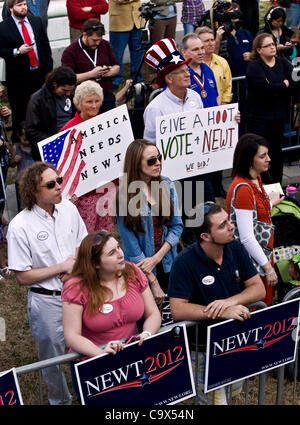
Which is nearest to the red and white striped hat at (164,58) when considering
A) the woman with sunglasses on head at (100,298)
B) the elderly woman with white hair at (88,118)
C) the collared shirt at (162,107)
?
the collared shirt at (162,107)

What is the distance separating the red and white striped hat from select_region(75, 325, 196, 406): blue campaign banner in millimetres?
3244

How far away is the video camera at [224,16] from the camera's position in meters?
9.02

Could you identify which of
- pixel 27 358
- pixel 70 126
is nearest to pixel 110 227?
pixel 70 126

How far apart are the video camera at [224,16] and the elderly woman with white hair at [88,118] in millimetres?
3391

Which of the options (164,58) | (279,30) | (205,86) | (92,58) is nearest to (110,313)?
(164,58)

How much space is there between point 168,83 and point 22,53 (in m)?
2.40

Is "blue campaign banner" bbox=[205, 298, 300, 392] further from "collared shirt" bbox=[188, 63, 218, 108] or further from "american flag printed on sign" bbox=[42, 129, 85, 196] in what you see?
"collared shirt" bbox=[188, 63, 218, 108]

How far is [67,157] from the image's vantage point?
6.07 meters

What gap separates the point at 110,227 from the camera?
6555mm

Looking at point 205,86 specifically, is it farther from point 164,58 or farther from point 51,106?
point 51,106

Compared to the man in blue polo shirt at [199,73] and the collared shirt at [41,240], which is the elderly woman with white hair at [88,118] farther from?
the man in blue polo shirt at [199,73]

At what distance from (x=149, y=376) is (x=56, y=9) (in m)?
9.86

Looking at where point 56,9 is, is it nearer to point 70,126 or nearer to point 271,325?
point 70,126

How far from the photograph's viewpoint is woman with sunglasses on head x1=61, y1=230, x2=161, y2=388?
414cm
